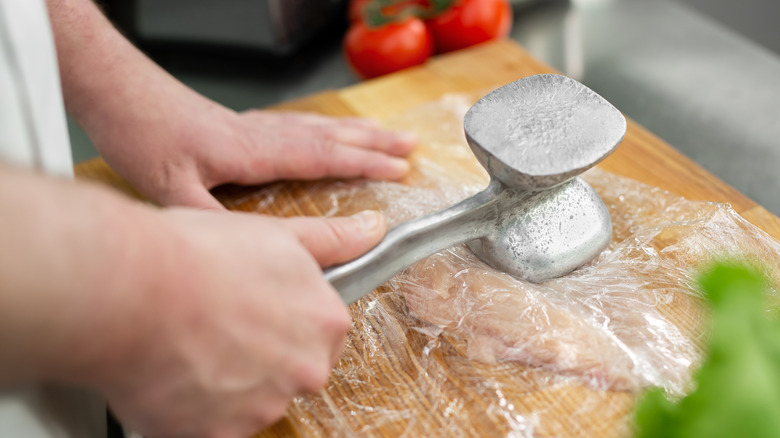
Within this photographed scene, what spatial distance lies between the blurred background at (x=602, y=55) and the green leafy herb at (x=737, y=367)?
60 cm

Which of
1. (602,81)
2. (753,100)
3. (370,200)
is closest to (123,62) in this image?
(370,200)

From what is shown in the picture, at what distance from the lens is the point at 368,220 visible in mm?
511

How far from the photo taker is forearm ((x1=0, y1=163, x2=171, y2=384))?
31 cm

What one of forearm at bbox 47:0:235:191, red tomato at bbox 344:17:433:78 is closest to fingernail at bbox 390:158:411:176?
forearm at bbox 47:0:235:191

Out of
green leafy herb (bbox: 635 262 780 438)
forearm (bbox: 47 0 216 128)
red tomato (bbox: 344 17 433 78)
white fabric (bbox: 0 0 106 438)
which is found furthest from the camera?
red tomato (bbox: 344 17 433 78)

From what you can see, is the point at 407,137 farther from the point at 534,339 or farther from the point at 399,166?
the point at 534,339

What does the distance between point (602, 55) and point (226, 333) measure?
0.90 m

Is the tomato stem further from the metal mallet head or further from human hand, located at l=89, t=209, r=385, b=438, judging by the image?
human hand, located at l=89, t=209, r=385, b=438

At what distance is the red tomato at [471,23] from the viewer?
3.88ft

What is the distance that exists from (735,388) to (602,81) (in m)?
0.83

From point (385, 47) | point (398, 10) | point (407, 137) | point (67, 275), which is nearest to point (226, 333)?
point (67, 275)

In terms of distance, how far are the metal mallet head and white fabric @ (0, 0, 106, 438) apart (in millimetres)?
210

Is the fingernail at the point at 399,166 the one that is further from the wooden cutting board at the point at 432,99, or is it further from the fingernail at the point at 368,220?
the fingernail at the point at 368,220

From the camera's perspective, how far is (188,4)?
108 centimetres
